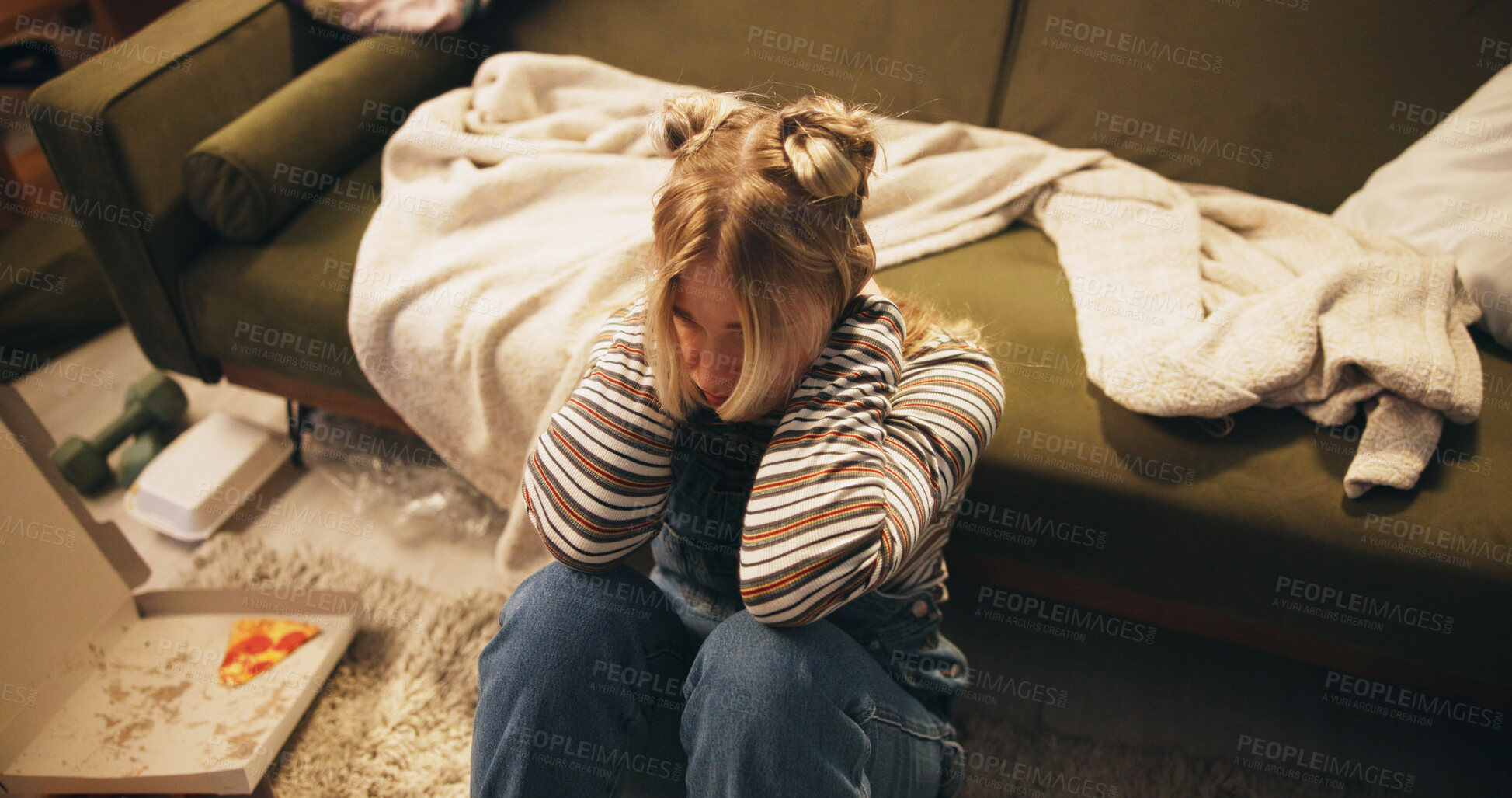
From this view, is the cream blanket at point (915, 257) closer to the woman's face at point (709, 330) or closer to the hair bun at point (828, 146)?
the woman's face at point (709, 330)

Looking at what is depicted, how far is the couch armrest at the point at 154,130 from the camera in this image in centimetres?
113

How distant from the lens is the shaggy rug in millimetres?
1062

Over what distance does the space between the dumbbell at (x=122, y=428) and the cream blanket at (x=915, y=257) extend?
0.52 m

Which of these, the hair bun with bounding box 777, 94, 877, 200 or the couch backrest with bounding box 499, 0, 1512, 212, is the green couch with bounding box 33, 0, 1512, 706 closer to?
the couch backrest with bounding box 499, 0, 1512, 212

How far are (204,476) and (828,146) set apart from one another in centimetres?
119

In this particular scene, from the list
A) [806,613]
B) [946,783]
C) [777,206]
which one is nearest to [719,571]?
[806,613]

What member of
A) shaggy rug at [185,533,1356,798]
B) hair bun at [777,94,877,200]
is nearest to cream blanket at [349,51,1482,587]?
shaggy rug at [185,533,1356,798]

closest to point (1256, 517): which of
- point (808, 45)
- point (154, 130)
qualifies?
point (808, 45)

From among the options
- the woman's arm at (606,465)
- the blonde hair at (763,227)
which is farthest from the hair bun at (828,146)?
the woman's arm at (606,465)

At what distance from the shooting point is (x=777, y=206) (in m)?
0.64

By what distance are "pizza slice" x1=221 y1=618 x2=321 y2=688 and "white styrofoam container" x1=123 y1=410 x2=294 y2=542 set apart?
0.25 meters

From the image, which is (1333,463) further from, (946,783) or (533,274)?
(533,274)

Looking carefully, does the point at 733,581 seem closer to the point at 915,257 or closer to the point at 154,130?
the point at 915,257

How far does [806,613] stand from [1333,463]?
0.72 meters
